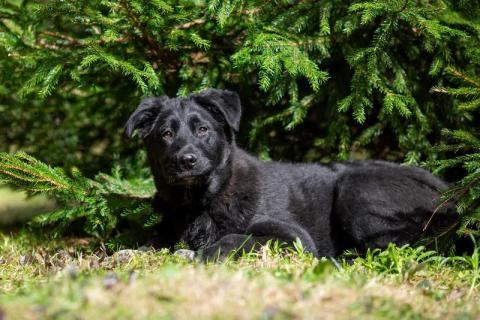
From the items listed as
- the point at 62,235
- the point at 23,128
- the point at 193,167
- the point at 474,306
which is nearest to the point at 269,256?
the point at 193,167

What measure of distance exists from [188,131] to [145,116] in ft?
1.41

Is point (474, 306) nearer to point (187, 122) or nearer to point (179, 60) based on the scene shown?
point (187, 122)

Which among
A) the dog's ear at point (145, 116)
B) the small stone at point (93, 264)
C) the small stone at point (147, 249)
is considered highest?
the dog's ear at point (145, 116)

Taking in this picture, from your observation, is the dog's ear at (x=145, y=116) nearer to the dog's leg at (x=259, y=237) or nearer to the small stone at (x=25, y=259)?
the dog's leg at (x=259, y=237)

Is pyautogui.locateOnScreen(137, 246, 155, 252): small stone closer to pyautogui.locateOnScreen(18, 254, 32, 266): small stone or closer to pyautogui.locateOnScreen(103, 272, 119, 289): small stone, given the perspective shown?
pyautogui.locateOnScreen(18, 254, 32, 266): small stone

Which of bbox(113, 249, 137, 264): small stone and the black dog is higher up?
the black dog

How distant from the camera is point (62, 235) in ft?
20.7

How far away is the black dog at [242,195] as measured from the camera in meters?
4.57

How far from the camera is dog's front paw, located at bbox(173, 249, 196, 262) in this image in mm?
4230

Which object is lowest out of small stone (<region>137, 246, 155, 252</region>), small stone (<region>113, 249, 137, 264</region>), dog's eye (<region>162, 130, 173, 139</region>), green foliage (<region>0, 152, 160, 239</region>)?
small stone (<region>137, 246, 155, 252</region>)

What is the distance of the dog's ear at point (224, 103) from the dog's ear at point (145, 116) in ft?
1.04

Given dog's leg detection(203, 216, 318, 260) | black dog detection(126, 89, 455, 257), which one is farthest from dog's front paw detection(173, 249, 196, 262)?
black dog detection(126, 89, 455, 257)

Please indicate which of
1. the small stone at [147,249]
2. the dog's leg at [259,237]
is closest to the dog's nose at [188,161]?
the dog's leg at [259,237]

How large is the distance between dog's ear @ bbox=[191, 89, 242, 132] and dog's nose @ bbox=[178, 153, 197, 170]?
0.41 m
